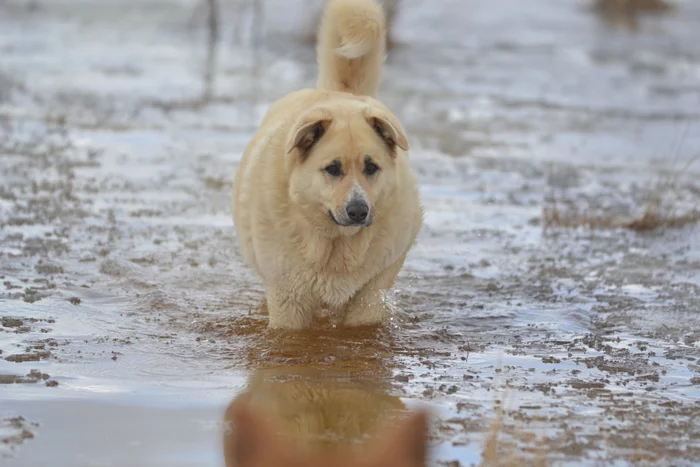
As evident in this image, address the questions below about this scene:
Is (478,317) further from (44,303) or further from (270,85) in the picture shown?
(270,85)

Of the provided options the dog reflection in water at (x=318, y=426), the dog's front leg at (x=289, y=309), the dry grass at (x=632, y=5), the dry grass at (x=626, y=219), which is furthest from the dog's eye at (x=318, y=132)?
the dry grass at (x=632, y=5)

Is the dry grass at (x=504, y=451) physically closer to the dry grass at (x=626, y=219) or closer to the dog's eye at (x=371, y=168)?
the dog's eye at (x=371, y=168)

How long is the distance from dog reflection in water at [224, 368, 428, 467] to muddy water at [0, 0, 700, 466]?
25 millimetres

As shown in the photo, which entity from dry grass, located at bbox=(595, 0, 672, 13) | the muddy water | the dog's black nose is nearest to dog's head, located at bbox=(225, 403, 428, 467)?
the muddy water

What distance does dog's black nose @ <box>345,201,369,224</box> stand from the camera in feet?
16.2

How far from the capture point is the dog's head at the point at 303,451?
365cm

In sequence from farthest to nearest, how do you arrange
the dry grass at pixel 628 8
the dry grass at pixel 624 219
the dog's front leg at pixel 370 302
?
the dry grass at pixel 628 8, the dry grass at pixel 624 219, the dog's front leg at pixel 370 302

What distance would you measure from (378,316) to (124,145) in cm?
555

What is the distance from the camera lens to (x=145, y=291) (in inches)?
251

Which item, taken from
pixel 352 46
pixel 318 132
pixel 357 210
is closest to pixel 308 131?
pixel 318 132

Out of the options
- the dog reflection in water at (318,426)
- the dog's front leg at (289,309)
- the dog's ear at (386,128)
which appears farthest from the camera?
the dog's front leg at (289,309)

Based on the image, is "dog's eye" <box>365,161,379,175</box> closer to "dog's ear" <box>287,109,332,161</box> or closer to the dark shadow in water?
"dog's ear" <box>287,109,332,161</box>

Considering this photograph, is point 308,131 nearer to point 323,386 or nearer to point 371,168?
point 371,168

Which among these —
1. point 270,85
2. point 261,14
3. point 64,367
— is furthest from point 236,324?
point 261,14
